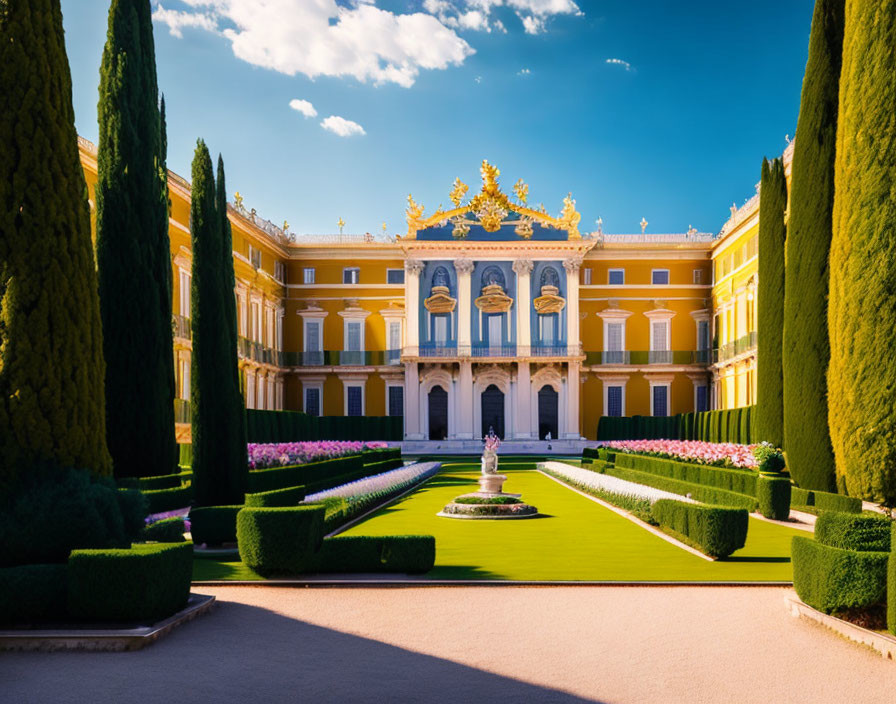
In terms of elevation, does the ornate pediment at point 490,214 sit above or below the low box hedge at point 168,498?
above

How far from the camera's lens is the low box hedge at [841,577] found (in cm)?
679

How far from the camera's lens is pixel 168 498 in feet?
48.3

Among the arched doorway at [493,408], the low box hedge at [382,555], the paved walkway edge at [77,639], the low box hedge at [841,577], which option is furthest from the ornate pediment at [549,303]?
the paved walkway edge at [77,639]

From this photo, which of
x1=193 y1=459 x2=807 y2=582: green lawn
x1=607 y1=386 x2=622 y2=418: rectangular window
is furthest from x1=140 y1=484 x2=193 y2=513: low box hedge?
x1=607 y1=386 x2=622 y2=418: rectangular window

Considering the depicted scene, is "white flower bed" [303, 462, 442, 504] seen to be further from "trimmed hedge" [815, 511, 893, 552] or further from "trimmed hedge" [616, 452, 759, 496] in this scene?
"trimmed hedge" [815, 511, 893, 552]

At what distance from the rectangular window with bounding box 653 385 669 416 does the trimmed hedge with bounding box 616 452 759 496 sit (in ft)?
65.3

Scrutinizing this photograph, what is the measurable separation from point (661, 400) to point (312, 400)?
61.6 feet

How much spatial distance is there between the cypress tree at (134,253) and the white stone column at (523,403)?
1094 inches

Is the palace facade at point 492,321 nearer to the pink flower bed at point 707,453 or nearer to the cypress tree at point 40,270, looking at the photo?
the pink flower bed at point 707,453

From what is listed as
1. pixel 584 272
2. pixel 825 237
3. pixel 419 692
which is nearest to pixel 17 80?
pixel 419 692

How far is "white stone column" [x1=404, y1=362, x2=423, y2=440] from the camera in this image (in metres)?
42.5

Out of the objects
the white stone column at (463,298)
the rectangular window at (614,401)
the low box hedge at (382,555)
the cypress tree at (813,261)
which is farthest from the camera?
the rectangular window at (614,401)

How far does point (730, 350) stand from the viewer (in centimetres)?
3938

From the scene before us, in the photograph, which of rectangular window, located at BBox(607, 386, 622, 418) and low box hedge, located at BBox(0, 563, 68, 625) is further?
rectangular window, located at BBox(607, 386, 622, 418)
